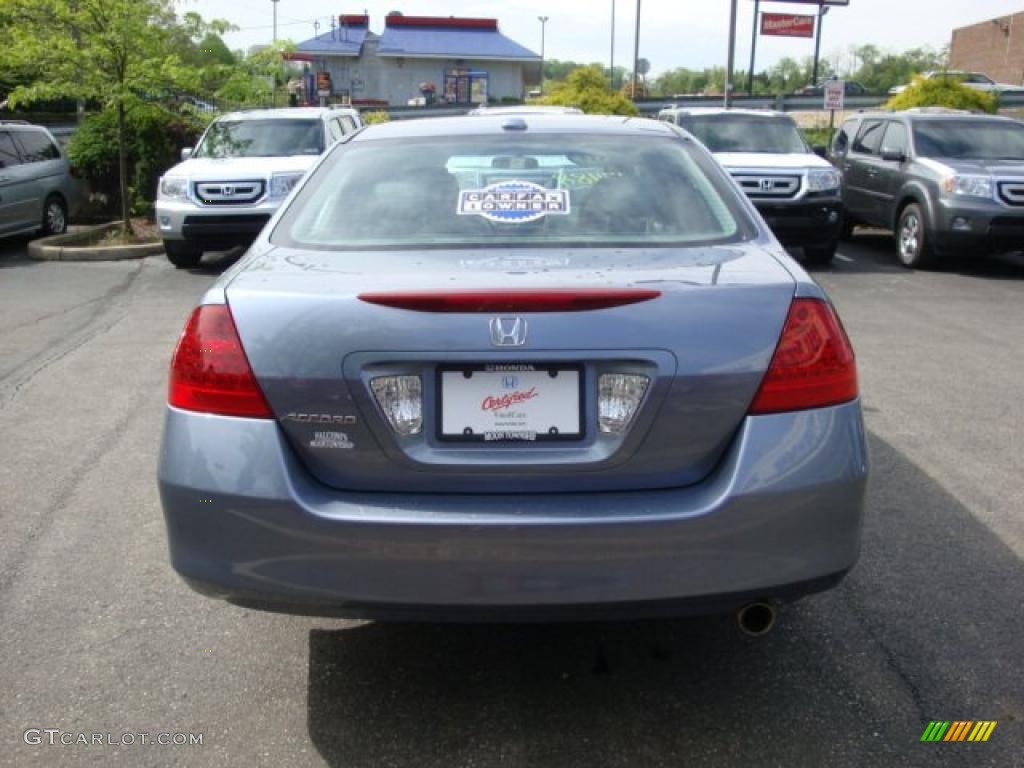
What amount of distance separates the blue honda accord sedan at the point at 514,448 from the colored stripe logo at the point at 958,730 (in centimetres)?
57

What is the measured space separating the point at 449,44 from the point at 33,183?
5413 cm

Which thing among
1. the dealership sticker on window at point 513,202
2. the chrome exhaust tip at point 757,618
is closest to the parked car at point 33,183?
the dealership sticker on window at point 513,202

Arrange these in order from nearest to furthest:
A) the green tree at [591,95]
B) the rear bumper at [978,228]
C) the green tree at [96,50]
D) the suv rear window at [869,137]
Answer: the rear bumper at [978,228] < the green tree at [96,50] < the suv rear window at [869,137] < the green tree at [591,95]

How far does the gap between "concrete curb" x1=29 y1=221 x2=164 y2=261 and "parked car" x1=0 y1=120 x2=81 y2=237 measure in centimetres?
44

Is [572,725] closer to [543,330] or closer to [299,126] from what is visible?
[543,330]

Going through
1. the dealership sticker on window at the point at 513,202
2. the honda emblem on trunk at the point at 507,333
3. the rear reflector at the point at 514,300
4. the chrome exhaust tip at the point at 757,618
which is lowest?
the chrome exhaust tip at the point at 757,618

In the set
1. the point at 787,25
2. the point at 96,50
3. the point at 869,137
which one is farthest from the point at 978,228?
the point at 787,25

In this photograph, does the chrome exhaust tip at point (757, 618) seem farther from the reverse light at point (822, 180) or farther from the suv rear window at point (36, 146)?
the suv rear window at point (36, 146)

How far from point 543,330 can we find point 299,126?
11810 mm

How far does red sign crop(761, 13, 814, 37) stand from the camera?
46.3 m

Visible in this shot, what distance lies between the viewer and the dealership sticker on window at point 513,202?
3.28 m

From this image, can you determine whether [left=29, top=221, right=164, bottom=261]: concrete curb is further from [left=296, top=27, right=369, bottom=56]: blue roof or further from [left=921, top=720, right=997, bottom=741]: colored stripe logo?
[left=296, top=27, right=369, bottom=56]: blue roof

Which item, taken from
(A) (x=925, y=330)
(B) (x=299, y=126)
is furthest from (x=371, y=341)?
(B) (x=299, y=126)

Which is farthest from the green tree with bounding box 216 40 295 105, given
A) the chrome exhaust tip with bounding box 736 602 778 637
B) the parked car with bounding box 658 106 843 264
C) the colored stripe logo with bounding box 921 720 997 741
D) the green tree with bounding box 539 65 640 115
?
the colored stripe logo with bounding box 921 720 997 741
